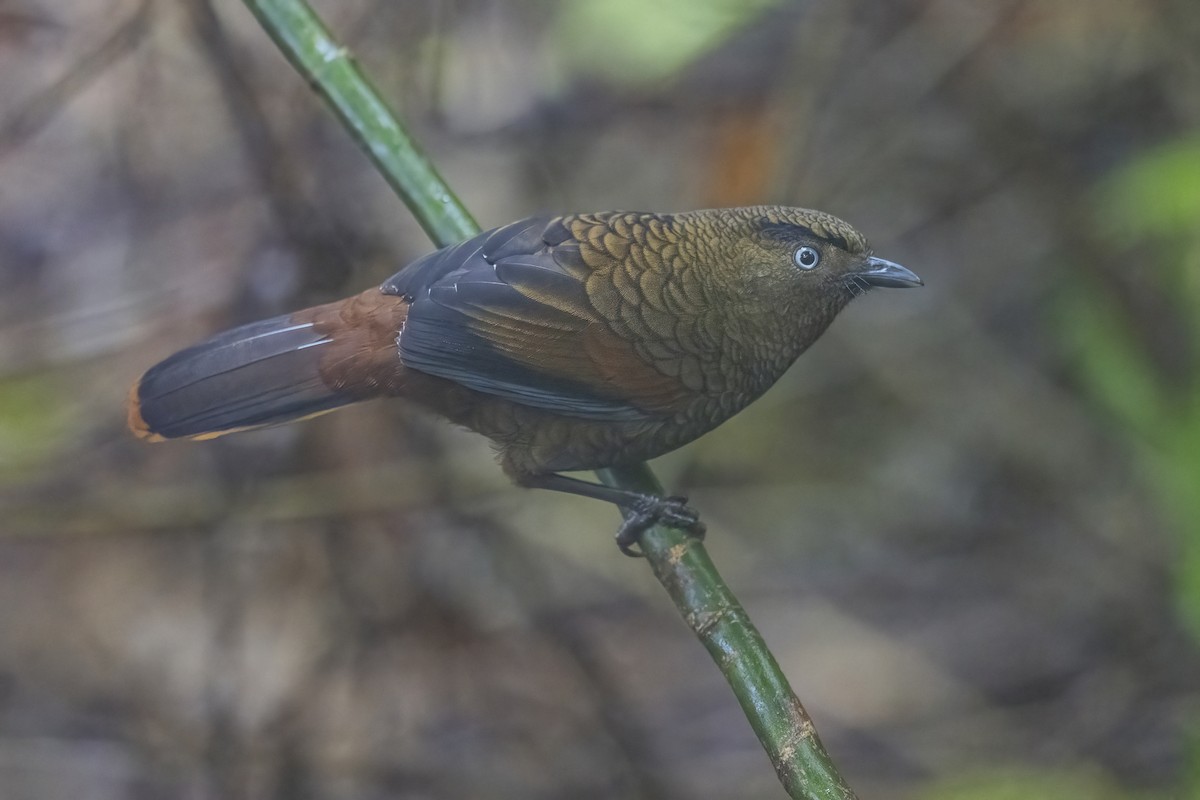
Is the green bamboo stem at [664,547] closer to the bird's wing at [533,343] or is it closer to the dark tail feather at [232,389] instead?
the bird's wing at [533,343]

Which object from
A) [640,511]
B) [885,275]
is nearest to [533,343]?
[640,511]

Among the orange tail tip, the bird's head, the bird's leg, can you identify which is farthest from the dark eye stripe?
the orange tail tip

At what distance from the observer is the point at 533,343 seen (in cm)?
257

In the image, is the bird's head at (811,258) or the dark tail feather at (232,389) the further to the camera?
the dark tail feather at (232,389)

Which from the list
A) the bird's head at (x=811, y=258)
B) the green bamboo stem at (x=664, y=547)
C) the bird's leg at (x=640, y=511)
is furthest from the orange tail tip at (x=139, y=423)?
the bird's head at (x=811, y=258)

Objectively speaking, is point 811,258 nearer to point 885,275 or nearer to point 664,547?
point 885,275

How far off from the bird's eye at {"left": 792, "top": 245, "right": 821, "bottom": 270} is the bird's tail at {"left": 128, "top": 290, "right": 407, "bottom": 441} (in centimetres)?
88

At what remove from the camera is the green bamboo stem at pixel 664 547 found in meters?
2.01

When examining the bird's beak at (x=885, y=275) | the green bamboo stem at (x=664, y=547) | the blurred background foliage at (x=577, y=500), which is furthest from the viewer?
the blurred background foliage at (x=577, y=500)

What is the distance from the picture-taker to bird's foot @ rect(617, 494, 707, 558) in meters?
2.55

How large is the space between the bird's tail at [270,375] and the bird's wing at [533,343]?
11 cm

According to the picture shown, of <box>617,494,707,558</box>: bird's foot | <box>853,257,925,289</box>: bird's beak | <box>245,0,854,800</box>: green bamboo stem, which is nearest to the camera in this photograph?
<box>245,0,854,800</box>: green bamboo stem

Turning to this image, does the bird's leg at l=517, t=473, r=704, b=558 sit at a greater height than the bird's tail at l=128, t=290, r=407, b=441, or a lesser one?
lesser

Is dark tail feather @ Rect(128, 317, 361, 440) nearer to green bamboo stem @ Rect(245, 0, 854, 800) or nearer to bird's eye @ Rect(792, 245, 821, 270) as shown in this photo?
green bamboo stem @ Rect(245, 0, 854, 800)
